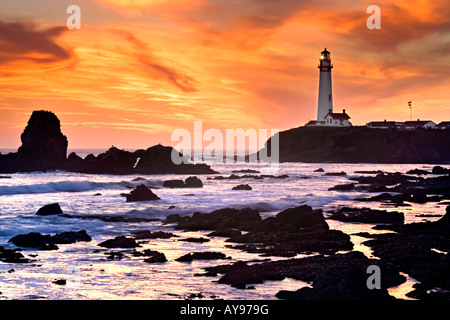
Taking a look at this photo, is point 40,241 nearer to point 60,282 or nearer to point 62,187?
point 60,282

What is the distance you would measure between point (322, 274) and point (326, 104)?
11796 cm

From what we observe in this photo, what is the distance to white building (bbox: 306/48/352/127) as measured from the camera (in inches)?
4742

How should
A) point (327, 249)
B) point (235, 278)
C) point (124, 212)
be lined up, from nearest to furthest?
point (235, 278), point (327, 249), point (124, 212)

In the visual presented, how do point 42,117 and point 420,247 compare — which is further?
point 42,117

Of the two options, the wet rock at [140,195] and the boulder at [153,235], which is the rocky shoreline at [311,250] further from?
the wet rock at [140,195]

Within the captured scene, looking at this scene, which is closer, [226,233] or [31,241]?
[31,241]

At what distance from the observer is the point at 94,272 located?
14.6 metres

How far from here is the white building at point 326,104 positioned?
12044 cm

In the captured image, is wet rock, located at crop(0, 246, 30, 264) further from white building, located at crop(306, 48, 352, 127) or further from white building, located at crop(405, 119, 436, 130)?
white building, located at crop(405, 119, 436, 130)

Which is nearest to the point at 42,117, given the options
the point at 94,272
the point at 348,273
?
the point at 94,272

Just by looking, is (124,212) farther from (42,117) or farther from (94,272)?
(42,117)

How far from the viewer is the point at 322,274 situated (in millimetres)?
11938

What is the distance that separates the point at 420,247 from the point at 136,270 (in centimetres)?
947

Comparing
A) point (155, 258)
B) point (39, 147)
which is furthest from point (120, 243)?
point (39, 147)
